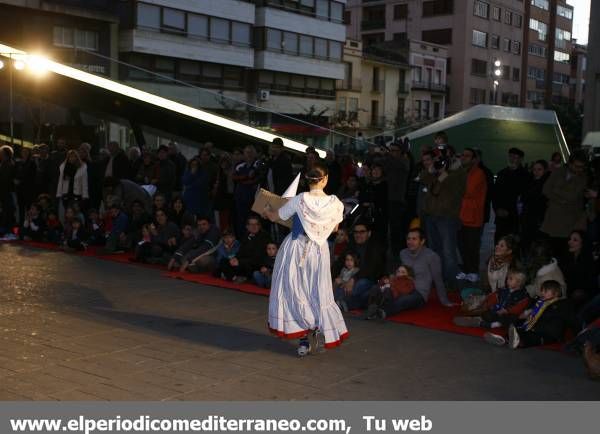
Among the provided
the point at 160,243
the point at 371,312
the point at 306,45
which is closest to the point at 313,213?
the point at 371,312

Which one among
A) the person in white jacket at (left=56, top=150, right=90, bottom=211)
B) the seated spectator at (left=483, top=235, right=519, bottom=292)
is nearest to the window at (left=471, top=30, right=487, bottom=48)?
the person in white jacket at (left=56, top=150, right=90, bottom=211)

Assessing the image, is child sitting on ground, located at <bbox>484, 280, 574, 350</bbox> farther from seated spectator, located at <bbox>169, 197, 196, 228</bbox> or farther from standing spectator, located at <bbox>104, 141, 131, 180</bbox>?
standing spectator, located at <bbox>104, 141, 131, 180</bbox>

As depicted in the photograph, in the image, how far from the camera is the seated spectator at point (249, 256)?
10.4 metres

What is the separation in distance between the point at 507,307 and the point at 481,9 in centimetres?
6162

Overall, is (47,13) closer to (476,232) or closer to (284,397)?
(476,232)

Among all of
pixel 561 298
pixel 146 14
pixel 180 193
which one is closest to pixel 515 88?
pixel 146 14

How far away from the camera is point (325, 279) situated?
22.6ft

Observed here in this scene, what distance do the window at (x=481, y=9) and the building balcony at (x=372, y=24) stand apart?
328 inches

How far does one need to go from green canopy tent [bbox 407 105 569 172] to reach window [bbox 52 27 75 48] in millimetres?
18493

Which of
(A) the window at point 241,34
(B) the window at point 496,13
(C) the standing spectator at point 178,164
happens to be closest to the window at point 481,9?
(B) the window at point 496,13

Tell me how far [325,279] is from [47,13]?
93.0 feet

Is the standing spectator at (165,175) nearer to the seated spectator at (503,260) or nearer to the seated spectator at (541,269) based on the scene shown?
the seated spectator at (503,260)

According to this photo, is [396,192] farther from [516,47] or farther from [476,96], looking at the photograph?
[516,47]

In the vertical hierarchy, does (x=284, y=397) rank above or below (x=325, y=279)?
below
